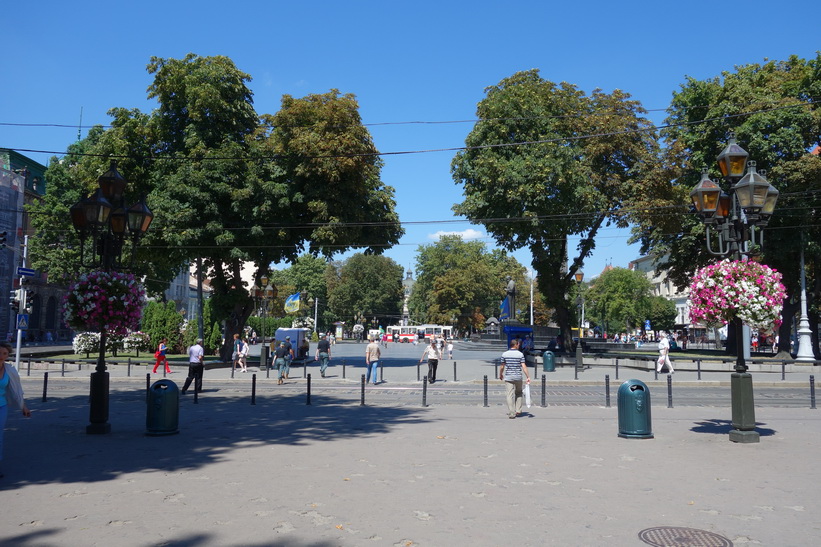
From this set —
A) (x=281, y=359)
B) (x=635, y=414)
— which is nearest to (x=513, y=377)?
(x=635, y=414)

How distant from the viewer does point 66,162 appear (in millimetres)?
49469

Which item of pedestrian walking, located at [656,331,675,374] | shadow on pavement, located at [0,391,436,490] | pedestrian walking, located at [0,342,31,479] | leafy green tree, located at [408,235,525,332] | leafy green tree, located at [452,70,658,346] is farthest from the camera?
leafy green tree, located at [408,235,525,332]

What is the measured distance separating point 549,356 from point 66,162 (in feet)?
133

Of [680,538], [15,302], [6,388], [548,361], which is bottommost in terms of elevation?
[680,538]

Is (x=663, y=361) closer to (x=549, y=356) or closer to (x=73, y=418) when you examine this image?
(x=549, y=356)

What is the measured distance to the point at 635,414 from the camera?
1141 cm

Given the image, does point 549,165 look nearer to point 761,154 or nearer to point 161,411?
point 761,154

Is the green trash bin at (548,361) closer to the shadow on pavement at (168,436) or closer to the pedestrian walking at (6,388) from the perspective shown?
the shadow on pavement at (168,436)

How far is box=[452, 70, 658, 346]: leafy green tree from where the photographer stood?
31.7 m

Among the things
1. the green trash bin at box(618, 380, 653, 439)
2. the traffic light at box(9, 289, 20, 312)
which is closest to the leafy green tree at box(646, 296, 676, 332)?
the traffic light at box(9, 289, 20, 312)

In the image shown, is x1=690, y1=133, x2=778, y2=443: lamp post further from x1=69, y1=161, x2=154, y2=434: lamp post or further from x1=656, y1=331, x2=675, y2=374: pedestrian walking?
x1=656, y1=331, x2=675, y2=374: pedestrian walking

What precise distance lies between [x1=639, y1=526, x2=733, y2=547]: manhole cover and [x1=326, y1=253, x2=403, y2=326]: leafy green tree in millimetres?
95934

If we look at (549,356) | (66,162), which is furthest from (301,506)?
(66,162)

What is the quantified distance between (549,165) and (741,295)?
68.8 ft
